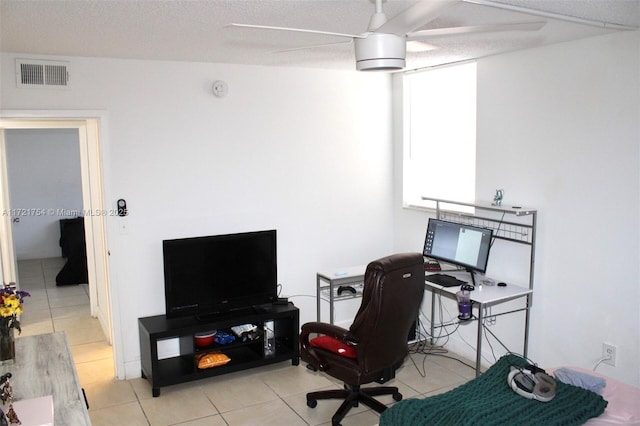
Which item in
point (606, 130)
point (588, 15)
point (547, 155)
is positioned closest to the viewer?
point (588, 15)

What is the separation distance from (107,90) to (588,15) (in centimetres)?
311

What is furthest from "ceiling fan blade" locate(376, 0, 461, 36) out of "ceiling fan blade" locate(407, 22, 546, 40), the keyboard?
the keyboard

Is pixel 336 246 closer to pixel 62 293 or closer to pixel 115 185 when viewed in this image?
pixel 115 185

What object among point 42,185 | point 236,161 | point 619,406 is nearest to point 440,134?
point 236,161

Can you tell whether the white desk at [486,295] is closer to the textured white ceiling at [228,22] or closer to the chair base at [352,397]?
the chair base at [352,397]

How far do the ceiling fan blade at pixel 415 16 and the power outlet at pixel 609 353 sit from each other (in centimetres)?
252

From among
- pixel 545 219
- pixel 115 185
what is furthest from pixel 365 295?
pixel 115 185

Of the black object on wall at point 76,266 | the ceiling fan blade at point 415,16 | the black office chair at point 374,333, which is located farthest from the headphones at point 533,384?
the black object on wall at point 76,266

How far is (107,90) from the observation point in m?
4.00

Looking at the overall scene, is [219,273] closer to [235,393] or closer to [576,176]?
[235,393]

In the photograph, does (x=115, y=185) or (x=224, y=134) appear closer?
(x=115, y=185)

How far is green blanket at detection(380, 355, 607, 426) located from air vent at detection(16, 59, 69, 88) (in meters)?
3.07

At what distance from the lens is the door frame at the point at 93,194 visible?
396 cm

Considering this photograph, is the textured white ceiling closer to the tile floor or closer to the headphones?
the headphones
